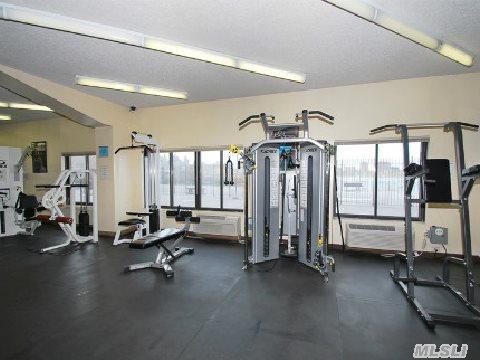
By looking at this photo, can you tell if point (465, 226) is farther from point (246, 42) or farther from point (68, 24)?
point (68, 24)

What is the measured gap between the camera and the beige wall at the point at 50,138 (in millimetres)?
6785

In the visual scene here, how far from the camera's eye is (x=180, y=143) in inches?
223

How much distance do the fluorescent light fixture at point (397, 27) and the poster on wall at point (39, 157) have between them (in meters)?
8.27

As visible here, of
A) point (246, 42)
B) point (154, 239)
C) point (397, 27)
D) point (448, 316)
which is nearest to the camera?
point (448, 316)

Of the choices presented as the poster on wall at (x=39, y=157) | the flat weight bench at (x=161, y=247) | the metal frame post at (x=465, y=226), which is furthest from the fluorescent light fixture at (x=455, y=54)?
the poster on wall at (x=39, y=157)

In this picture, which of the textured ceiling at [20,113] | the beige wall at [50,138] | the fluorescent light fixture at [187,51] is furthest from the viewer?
the beige wall at [50,138]

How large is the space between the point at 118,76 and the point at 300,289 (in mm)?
4205

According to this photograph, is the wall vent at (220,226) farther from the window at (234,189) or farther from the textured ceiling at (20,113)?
the textured ceiling at (20,113)

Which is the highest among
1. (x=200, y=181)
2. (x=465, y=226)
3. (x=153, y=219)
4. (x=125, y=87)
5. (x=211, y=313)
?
(x=125, y=87)

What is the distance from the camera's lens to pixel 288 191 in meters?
4.28

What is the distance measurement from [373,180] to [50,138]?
839cm

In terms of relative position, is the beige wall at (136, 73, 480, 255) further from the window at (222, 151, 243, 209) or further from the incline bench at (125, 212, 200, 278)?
the incline bench at (125, 212, 200, 278)

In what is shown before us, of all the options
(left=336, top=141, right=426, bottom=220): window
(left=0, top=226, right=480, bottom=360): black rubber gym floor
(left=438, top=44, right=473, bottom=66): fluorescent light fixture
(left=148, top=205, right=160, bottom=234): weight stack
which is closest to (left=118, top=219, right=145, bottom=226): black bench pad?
(left=148, top=205, right=160, bottom=234): weight stack

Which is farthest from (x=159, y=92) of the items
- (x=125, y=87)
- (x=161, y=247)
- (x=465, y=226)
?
(x=465, y=226)
